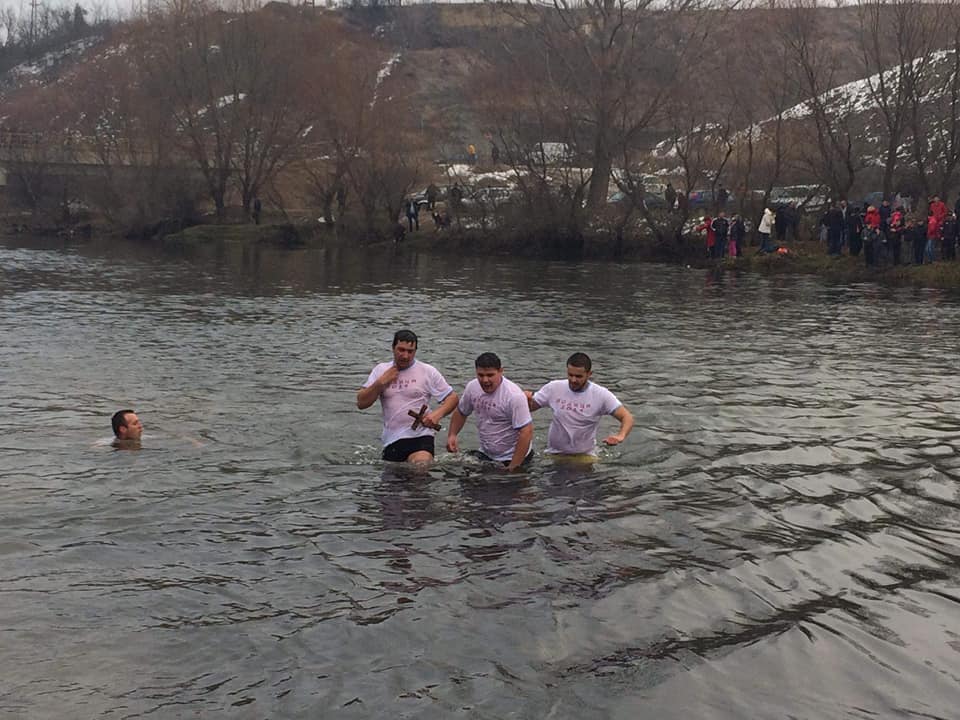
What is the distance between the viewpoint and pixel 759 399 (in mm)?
16938

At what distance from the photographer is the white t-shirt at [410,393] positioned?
12242 millimetres

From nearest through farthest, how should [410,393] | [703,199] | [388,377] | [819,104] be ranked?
[388,377] < [410,393] < [819,104] < [703,199]

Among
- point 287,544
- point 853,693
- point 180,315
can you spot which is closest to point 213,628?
point 287,544

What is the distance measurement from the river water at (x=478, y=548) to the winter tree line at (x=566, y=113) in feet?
90.4

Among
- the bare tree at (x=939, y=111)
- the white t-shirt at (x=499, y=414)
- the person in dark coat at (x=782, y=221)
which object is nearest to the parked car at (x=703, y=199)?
the person in dark coat at (x=782, y=221)

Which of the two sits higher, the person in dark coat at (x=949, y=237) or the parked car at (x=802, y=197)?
the parked car at (x=802, y=197)

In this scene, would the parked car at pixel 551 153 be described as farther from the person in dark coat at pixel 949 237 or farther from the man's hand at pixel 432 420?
the man's hand at pixel 432 420

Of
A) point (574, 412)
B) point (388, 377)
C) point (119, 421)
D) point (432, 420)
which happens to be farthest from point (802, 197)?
point (119, 421)

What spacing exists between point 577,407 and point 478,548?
9.68 ft

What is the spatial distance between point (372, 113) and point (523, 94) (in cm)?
1398

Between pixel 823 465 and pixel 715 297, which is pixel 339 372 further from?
pixel 715 297

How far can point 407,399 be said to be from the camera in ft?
40.2

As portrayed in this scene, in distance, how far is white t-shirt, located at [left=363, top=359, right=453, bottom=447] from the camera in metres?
12.2

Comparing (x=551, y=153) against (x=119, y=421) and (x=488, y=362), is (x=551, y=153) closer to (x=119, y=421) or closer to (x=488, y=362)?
(x=119, y=421)
